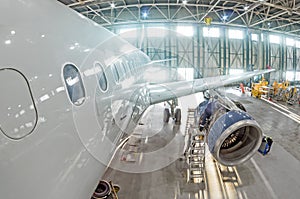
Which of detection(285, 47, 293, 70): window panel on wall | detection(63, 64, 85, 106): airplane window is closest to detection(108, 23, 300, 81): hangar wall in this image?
detection(285, 47, 293, 70): window panel on wall

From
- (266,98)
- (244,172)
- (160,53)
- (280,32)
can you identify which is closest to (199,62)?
(160,53)

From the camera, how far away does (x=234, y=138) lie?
5.24 meters

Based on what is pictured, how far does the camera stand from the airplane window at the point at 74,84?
2292mm

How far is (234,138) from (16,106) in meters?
4.61

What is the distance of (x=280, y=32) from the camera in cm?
2962

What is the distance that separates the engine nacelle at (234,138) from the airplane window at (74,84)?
299cm

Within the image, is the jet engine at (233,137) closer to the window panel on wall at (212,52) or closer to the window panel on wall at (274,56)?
the window panel on wall at (212,52)

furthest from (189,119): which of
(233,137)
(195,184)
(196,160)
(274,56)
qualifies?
(274,56)

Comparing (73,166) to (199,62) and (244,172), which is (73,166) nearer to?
(244,172)

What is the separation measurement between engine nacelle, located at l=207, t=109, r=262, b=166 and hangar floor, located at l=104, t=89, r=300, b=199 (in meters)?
0.95

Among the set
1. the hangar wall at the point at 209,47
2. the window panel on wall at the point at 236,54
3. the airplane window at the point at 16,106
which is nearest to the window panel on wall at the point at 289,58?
the hangar wall at the point at 209,47

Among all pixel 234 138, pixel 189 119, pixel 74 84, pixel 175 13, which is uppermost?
pixel 175 13

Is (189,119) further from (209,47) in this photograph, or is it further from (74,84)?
(209,47)

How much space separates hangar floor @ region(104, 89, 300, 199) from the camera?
17.5ft
